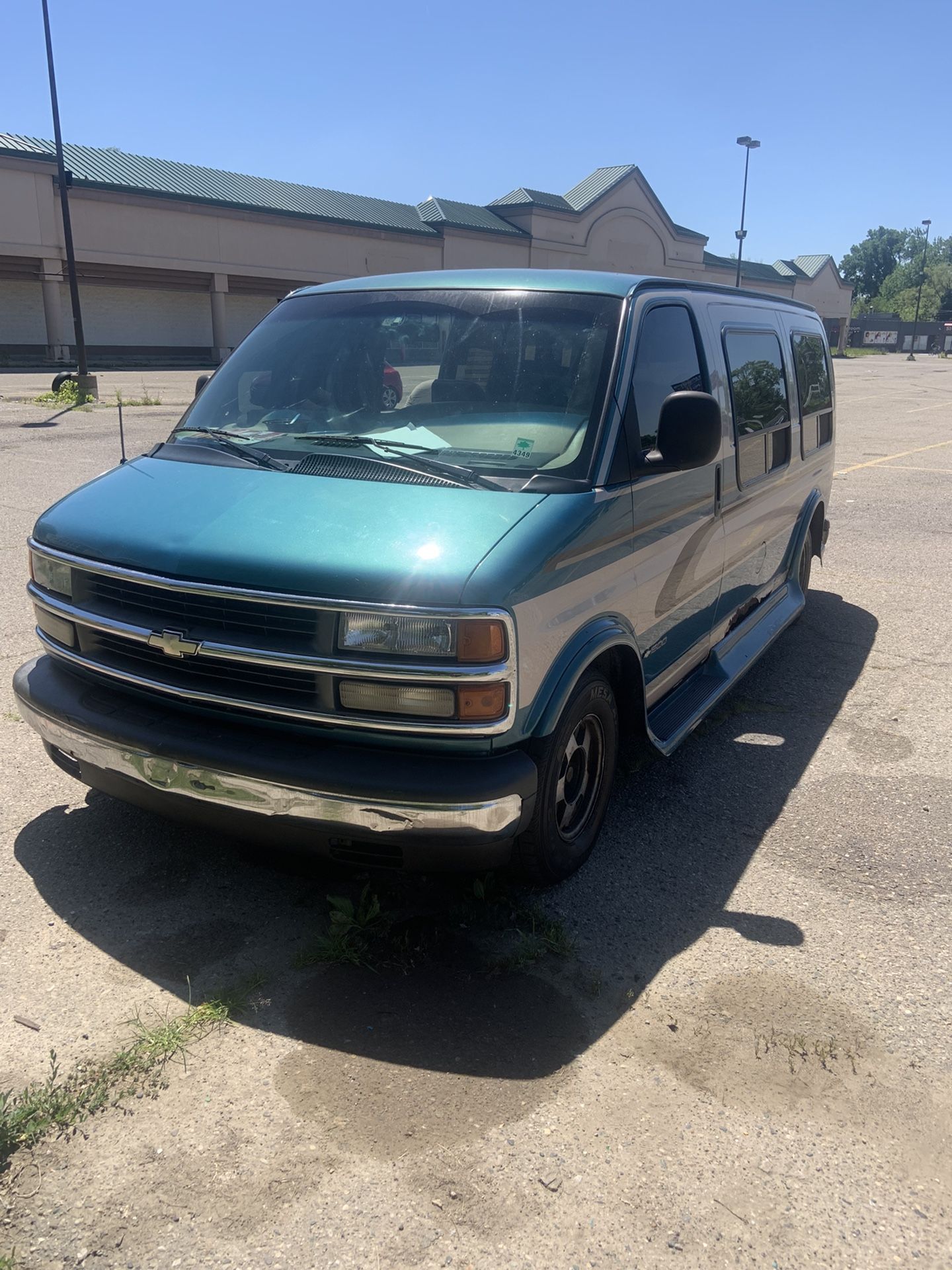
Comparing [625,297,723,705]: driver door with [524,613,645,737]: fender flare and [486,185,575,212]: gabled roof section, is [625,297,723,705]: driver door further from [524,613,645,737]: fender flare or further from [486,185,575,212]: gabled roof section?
[486,185,575,212]: gabled roof section

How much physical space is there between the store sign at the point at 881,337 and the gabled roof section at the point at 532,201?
63.9 meters

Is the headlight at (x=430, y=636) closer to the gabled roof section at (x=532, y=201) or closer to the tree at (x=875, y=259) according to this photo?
the gabled roof section at (x=532, y=201)

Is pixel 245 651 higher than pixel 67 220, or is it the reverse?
pixel 67 220

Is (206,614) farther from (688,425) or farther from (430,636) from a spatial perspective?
(688,425)

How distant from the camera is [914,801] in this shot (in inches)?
178

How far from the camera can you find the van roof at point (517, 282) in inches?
158

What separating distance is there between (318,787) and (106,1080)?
93 centimetres

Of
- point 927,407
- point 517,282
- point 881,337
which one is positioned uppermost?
point 881,337

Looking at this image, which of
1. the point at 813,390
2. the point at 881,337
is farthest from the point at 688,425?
the point at 881,337

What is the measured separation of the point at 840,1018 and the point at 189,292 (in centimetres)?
4730

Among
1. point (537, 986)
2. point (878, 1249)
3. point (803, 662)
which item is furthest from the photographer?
point (803, 662)

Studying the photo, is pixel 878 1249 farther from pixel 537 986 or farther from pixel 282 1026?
pixel 282 1026

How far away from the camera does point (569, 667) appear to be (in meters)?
3.26

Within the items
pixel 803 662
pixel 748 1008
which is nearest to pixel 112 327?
pixel 803 662
